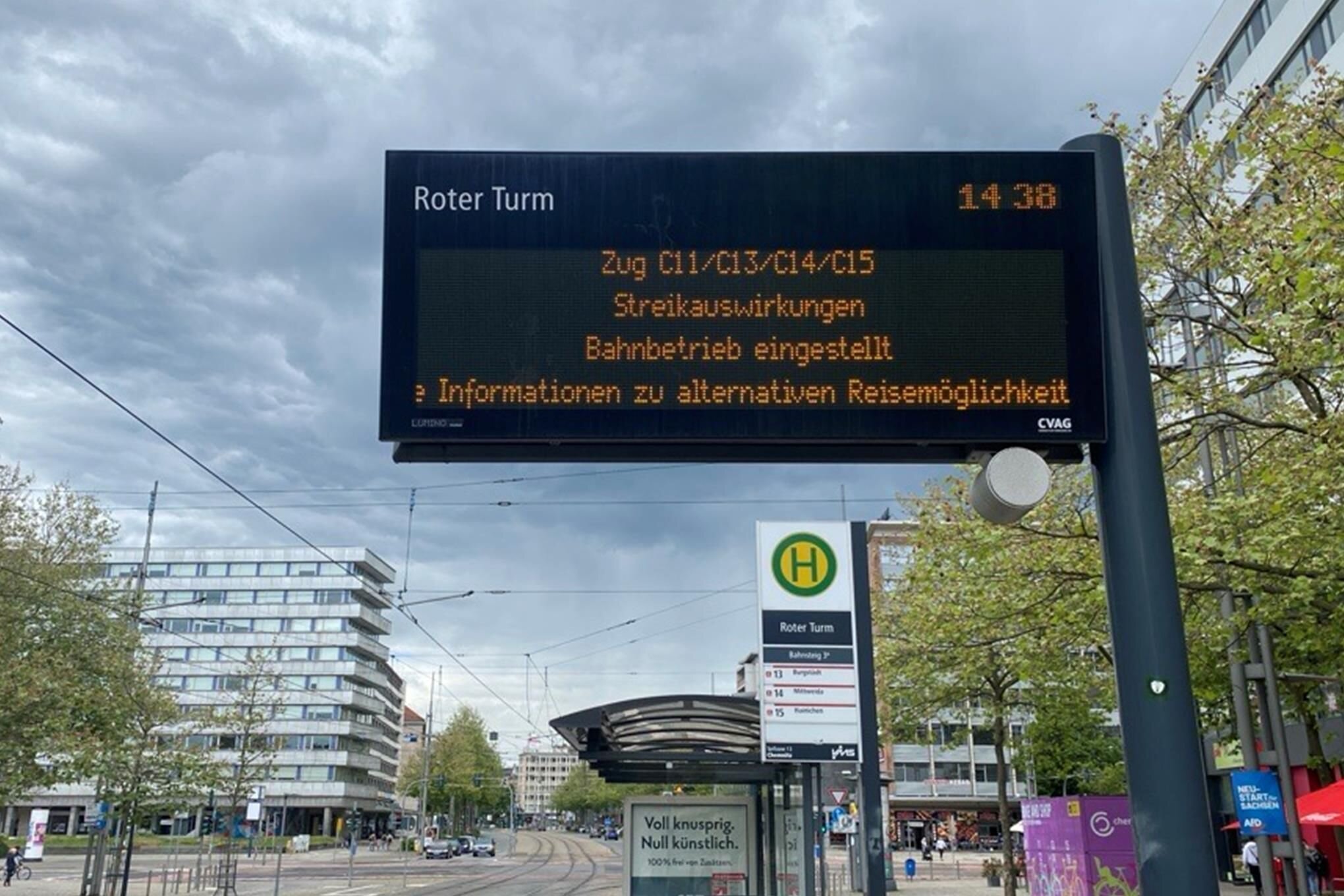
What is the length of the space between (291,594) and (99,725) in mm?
69303

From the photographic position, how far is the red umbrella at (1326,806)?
17156 millimetres

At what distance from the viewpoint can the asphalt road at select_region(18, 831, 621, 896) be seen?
134ft

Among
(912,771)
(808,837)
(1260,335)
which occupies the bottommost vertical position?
(808,837)

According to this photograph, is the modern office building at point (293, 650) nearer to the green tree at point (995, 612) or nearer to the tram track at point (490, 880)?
the tram track at point (490, 880)

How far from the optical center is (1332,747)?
3359 cm

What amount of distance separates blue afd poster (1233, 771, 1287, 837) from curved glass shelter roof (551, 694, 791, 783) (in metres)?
5.53

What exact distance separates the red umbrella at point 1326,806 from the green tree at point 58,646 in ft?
94.4

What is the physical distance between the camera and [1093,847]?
20.5m

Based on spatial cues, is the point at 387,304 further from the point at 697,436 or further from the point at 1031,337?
Answer: the point at 1031,337

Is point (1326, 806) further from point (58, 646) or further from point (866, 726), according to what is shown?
point (58, 646)

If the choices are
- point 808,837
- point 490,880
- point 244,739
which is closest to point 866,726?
point 808,837

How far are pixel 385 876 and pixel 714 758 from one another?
41.1m

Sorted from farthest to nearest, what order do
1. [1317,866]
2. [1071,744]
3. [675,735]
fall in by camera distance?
1. [1071,744]
2. [1317,866]
3. [675,735]

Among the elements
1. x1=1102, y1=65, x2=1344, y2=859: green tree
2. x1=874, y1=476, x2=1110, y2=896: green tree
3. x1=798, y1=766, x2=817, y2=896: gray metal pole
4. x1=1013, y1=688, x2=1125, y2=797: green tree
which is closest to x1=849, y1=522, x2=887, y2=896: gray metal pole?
x1=798, y1=766, x2=817, y2=896: gray metal pole
